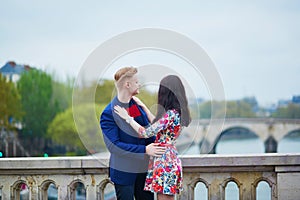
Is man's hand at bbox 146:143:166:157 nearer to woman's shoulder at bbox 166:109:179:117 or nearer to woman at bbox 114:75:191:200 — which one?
woman at bbox 114:75:191:200

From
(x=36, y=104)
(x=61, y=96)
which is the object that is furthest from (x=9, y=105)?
(x=61, y=96)

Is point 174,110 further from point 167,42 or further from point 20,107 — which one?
point 20,107

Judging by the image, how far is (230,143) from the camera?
67.9m

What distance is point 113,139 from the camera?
456 cm

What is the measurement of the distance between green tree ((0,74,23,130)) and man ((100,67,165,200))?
44.4 meters

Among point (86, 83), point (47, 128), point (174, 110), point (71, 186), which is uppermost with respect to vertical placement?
point (47, 128)

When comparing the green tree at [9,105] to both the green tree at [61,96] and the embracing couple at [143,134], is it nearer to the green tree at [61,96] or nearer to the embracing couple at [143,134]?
the green tree at [61,96]

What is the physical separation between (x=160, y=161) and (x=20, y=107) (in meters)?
48.1

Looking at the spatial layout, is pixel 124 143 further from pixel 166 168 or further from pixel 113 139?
pixel 166 168

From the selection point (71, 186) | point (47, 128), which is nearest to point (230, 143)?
point (47, 128)

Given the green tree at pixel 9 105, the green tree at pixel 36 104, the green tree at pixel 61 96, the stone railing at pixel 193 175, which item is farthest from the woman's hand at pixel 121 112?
the green tree at pixel 61 96

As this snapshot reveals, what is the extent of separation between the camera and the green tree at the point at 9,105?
4788 cm

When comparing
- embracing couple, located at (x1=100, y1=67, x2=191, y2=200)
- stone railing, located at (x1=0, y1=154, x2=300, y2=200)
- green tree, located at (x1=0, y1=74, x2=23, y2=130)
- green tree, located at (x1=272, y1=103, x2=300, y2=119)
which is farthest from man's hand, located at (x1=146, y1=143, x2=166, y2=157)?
green tree, located at (x1=272, y1=103, x2=300, y2=119)

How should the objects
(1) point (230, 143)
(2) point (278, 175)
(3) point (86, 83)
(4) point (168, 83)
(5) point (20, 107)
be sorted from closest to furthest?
(4) point (168, 83), (3) point (86, 83), (2) point (278, 175), (5) point (20, 107), (1) point (230, 143)
